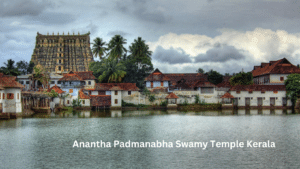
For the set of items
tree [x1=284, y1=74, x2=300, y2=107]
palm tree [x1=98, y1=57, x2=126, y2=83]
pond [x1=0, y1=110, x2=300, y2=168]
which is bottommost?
pond [x1=0, y1=110, x2=300, y2=168]

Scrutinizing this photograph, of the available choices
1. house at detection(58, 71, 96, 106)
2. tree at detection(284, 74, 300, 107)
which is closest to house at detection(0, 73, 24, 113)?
house at detection(58, 71, 96, 106)

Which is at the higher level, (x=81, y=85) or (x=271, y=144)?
(x=81, y=85)

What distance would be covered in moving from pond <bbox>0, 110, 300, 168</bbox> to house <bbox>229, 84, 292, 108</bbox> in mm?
33167

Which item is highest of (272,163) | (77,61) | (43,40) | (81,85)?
(43,40)

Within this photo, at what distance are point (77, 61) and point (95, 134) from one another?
3381 inches

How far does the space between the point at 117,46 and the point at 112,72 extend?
1279 centimetres

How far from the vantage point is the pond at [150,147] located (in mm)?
22625

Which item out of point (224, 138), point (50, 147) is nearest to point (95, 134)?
point (50, 147)

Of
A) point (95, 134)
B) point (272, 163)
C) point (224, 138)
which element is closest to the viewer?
point (272, 163)

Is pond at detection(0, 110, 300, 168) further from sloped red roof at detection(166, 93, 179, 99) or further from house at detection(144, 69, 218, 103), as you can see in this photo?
house at detection(144, 69, 218, 103)

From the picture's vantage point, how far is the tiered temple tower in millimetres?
115938

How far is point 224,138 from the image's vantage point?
31.5 m

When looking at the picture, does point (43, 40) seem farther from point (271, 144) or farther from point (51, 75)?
point (271, 144)

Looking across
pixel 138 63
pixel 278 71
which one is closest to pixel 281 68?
pixel 278 71
